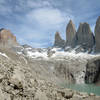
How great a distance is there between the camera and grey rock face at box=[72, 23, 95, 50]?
103469 millimetres

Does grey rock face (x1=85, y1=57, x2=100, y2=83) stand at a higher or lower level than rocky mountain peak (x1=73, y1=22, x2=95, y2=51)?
lower

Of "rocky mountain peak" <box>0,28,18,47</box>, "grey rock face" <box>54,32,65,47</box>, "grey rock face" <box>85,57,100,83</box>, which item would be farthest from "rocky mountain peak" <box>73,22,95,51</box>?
"rocky mountain peak" <box>0,28,18,47</box>

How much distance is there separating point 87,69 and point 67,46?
66.6 meters

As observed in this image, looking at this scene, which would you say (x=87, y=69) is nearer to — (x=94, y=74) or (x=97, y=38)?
(x=94, y=74)

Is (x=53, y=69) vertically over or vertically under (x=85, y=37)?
under

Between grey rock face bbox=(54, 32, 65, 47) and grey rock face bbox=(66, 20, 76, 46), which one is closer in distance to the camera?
grey rock face bbox=(66, 20, 76, 46)

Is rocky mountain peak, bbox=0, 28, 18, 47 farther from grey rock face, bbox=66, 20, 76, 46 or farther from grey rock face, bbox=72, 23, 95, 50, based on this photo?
grey rock face, bbox=72, 23, 95, 50

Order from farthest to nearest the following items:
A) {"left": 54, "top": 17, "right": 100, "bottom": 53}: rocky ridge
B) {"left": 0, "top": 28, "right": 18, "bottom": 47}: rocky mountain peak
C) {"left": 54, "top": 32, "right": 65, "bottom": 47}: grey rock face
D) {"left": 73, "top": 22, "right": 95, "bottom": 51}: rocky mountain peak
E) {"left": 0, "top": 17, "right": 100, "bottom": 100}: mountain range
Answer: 1. {"left": 54, "top": 32, "right": 65, "bottom": 47}: grey rock face
2. {"left": 0, "top": 28, "right": 18, "bottom": 47}: rocky mountain peak
3. {"left": 73, "top": 22, "right": 95, "bottom": 51}: rocky mountain peak
4. {"left": 54, "top": 17, "right": 100, "bottom": 53}: rocky ridge
5. {"left": 0, "top": 17, "right": 100, "bottom": 100}: mountain range

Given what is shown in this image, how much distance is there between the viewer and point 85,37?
108 m

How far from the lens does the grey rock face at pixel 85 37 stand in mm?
103469

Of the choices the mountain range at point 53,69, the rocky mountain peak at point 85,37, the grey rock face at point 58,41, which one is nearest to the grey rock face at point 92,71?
the mountain range at point 53,69

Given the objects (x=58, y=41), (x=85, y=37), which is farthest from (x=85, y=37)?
(x=58, y=41)

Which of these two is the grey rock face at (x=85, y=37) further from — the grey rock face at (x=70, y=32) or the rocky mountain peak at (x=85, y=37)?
the grey rock face at (x=70, y=32)

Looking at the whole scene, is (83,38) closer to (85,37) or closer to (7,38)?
(85,37)
